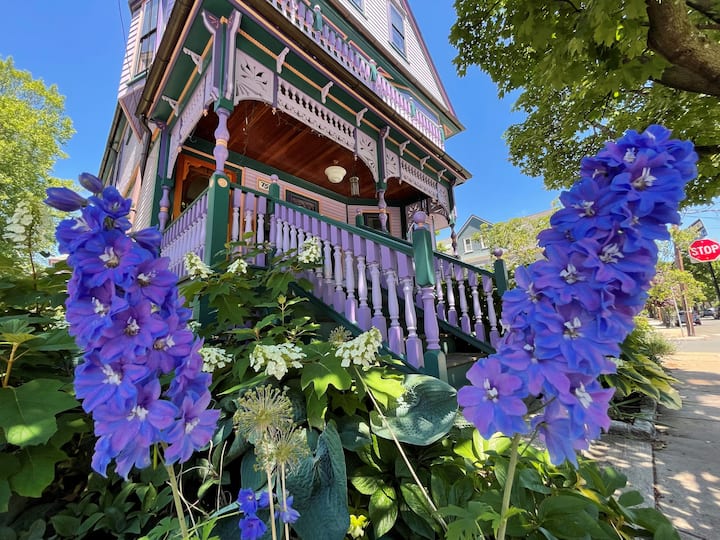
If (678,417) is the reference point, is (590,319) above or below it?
above

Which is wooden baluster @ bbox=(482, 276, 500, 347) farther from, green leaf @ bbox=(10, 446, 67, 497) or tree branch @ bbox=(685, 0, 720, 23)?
green leaf @ bbox=(10, 446, 67, 497)

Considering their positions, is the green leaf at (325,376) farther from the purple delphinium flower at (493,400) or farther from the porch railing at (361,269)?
the porch railing at (361,269)

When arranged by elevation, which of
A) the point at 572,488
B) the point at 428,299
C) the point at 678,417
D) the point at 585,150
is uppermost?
the point at 585,150

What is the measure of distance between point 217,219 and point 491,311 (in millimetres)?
3169

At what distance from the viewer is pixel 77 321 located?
0.55 m

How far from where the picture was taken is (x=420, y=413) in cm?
142

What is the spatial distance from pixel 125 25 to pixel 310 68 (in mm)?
7601

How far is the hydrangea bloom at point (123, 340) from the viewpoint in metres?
0.53

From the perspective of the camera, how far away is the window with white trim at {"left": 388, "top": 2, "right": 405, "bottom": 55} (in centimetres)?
927

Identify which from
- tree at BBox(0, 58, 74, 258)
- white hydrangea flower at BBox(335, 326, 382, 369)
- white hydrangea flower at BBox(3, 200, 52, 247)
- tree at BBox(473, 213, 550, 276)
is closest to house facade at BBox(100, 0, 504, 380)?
white hydrangea flower at BBox(335, 326, 382, 369)

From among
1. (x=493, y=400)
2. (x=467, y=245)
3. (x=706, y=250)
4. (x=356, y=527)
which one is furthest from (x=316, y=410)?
(x=467, y=245)

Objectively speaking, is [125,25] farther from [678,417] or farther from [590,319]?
[678,417]

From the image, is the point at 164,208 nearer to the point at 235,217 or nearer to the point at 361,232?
the point at 235,217

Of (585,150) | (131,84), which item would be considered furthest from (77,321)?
(131,84)
